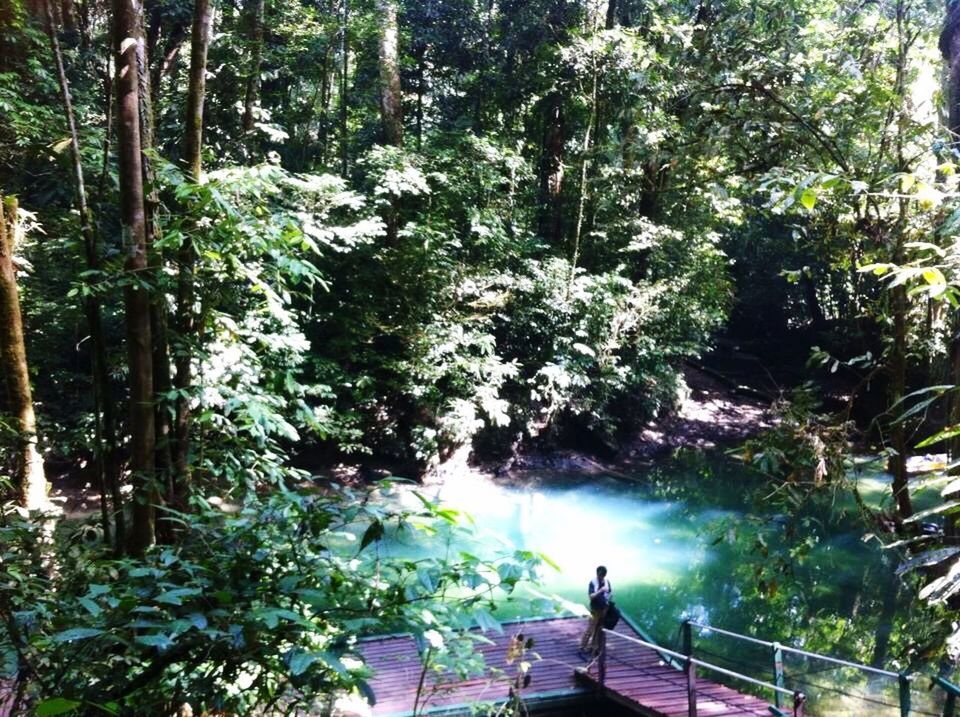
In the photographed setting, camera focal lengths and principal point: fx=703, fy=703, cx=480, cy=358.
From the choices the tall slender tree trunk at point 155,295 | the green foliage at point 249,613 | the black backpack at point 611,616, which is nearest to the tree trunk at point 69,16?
the tall slender tree trunk at point 155,295

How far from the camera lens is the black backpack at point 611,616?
685 centimetres

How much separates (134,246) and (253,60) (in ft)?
31.2

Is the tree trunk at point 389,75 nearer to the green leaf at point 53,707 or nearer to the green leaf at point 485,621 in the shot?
the green leaf at point 485,621

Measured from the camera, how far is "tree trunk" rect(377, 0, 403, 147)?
13.3 m

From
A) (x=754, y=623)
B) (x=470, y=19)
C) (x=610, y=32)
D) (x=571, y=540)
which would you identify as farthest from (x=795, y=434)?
(x=470, y=19)

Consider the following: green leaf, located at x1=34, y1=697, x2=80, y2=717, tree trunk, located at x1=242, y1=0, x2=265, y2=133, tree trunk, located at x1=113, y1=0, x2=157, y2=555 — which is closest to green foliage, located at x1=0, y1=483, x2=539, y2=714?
green leaf, located at x1=34, y1=697, x2=80, y2=717

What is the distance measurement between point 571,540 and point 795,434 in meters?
8.59

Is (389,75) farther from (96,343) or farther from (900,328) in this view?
(96,343)

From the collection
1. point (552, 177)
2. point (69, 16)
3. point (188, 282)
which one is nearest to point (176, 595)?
point (188, 282)

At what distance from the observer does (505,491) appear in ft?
47.8

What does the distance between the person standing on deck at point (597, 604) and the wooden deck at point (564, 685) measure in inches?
10.6

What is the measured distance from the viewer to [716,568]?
12109 millimetres

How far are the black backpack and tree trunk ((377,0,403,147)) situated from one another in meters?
9.76

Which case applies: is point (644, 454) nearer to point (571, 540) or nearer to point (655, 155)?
point (571, 540)
